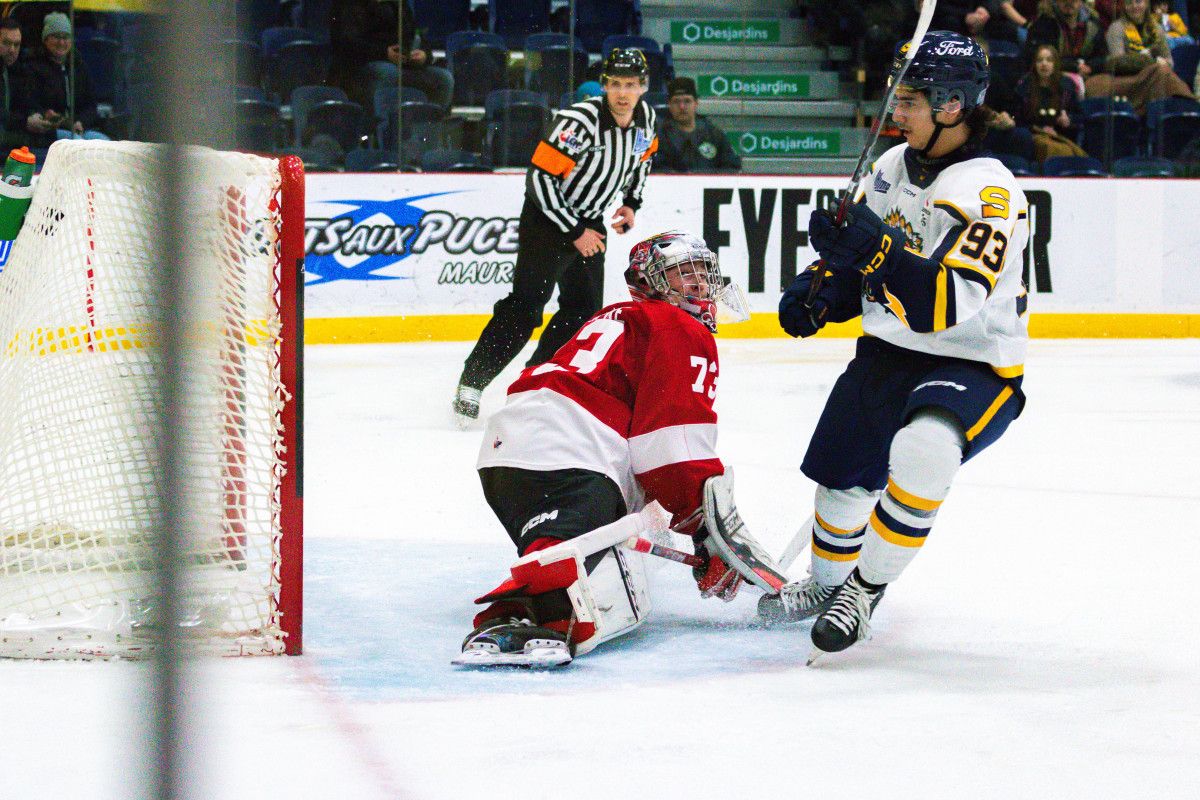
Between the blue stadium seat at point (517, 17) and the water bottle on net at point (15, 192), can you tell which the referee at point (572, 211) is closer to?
the water bottle on net at point (15, 192)

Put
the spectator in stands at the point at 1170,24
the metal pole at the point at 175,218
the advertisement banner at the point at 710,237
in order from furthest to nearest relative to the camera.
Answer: the spectator in stands at the point at 1170,24 → the advertisement banner at the point at 710,237 → the metal pole at the point at 175,218

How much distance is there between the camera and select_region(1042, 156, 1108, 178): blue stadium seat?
7.95 metres

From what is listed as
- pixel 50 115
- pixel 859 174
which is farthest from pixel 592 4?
pixel 859 174

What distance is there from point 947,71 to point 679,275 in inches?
21.8

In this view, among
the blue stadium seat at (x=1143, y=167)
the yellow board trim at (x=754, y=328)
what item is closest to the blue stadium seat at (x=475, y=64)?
the yellow board trim at (x=754, y=328)

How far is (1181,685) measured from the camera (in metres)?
2.22

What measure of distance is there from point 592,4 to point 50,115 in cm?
309

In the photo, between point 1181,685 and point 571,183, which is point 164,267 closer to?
point 1181,685

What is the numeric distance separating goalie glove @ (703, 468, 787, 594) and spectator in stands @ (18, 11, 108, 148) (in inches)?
188

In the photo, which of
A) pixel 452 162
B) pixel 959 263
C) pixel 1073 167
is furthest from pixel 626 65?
pixel 1073 167

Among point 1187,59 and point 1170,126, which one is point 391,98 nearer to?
point 1170,126

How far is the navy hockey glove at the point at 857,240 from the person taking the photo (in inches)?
83.9

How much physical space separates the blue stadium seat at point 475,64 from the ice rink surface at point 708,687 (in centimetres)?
391

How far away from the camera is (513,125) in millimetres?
7387
